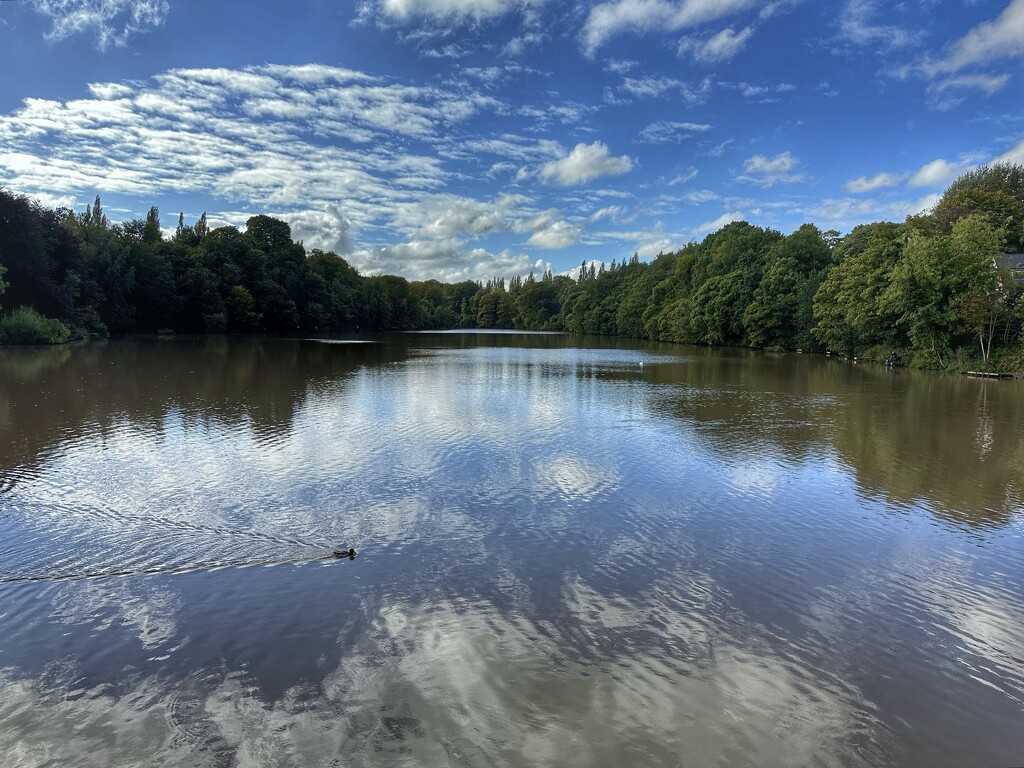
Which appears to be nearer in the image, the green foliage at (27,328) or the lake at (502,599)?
the lake at (502,599)

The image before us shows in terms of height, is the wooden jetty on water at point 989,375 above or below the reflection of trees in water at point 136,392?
above

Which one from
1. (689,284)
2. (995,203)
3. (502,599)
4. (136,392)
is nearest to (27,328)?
(136,392)

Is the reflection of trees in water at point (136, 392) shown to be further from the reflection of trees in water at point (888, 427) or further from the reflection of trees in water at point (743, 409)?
the reflection of trees in water at point (888, 427)

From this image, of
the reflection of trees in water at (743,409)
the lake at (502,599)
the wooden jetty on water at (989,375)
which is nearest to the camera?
the lake at (502,599)

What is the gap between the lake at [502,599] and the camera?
4.61 m

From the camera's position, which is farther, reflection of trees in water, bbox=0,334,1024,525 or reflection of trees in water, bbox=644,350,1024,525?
reflection of trees in water, bbox=0,334,1024,525

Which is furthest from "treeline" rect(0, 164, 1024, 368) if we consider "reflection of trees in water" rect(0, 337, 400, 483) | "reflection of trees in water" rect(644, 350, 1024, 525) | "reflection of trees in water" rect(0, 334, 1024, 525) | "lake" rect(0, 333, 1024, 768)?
"lake" rect(0, 333, 1024, 768)

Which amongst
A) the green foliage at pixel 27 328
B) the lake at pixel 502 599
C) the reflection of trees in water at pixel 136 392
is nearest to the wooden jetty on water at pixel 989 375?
the lake at pixel 502 599

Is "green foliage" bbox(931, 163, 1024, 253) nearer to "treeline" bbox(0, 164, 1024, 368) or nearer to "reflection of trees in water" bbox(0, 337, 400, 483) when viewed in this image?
"treeline" bbox(0, 164, 1024, 368)

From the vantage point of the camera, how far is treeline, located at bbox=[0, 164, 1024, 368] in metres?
35.5

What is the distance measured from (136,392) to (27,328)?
29457mm

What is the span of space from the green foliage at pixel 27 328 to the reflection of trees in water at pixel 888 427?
4135 cm

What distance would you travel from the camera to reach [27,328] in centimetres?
4178

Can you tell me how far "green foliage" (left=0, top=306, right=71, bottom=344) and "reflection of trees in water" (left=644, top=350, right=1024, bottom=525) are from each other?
41346 mm
